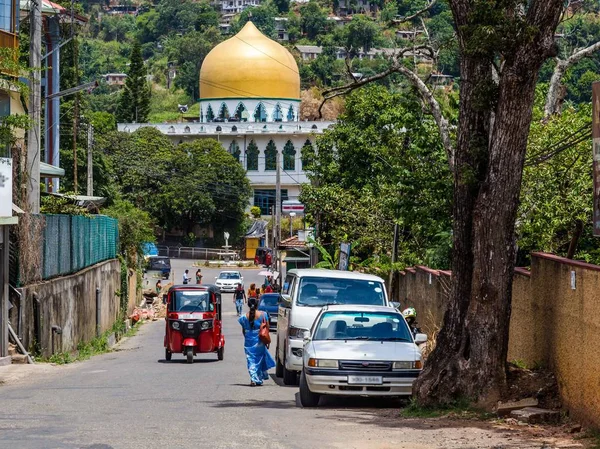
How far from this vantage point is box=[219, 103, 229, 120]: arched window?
10462 cm

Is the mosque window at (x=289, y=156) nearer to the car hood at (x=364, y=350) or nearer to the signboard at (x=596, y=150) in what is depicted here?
the car hood at (x=364, y=350)

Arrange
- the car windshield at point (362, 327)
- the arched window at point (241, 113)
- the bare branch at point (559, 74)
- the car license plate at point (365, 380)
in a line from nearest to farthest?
the car license plate at point (365, 380)
the car windshield at point (362, 327)
the bare branch at point (559, 74)
the arched window at point (241, 113)

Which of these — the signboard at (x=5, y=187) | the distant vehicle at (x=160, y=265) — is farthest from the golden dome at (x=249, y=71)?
the signboard at (x=5, y=187)

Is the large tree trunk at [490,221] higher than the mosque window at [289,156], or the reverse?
the mosque window at [289,156]

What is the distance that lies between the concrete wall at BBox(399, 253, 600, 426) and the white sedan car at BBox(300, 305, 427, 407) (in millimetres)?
1581

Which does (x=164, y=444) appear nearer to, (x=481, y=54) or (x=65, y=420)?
(x=65, y=420)

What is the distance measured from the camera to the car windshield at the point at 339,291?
792 inches

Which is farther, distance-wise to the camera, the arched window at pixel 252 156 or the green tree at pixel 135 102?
the green tree at pixel 135 102

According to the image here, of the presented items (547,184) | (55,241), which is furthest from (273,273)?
(547,184)

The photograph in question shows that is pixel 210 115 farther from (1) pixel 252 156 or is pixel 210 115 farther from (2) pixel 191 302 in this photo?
(2) pixel 191 302

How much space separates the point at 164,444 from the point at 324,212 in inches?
1326

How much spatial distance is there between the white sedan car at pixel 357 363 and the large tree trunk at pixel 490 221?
644 mm

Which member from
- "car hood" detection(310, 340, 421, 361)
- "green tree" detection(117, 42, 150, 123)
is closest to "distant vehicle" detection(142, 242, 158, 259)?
"green tree" detection(117, 42, 150, 123)

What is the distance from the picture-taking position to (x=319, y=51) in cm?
18350
